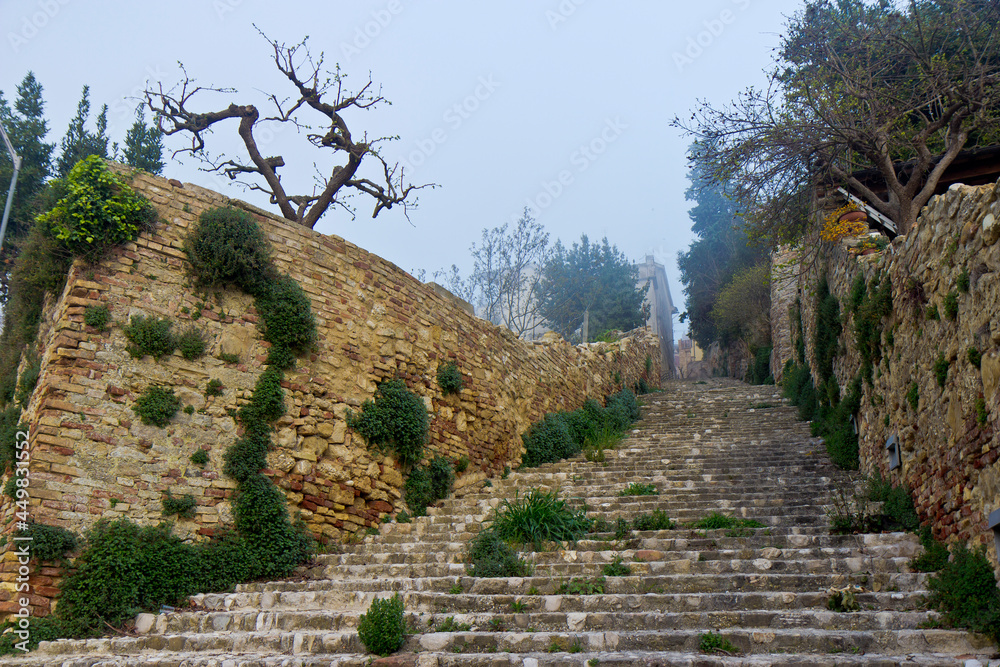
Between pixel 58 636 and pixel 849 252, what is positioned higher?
pixel 849 252

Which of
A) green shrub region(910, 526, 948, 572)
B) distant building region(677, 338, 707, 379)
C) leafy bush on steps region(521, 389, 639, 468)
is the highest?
distant building region(677, 338, 707, 379)

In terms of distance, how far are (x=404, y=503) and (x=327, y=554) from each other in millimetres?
1397

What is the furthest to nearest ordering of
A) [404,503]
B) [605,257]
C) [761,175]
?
[605,257]
[761,175]
[404,503]

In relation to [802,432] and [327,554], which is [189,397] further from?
[802,432]

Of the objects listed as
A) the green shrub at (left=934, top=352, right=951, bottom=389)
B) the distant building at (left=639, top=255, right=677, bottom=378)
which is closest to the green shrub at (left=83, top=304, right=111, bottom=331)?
the green shrub at (left=934, top=352, right=951, bottom=389)

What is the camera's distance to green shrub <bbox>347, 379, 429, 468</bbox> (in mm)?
8234

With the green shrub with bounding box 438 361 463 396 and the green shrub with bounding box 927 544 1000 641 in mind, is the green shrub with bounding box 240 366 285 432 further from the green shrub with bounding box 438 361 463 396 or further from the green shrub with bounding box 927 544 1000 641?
the green shrub with bounding box 927 544 1000 641

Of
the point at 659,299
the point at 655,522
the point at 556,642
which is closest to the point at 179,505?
the point at 556,642

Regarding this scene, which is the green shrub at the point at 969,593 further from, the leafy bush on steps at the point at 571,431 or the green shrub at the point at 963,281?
the leafy bush on steps at the point at 571,431

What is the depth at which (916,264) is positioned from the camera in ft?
20.5

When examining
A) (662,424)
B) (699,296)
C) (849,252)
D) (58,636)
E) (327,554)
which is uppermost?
(699,296)

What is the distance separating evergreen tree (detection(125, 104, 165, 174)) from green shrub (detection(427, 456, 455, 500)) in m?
9.94

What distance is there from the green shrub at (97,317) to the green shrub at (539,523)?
4.57 meters

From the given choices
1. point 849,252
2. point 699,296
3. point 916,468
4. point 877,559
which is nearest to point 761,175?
point 849,252
